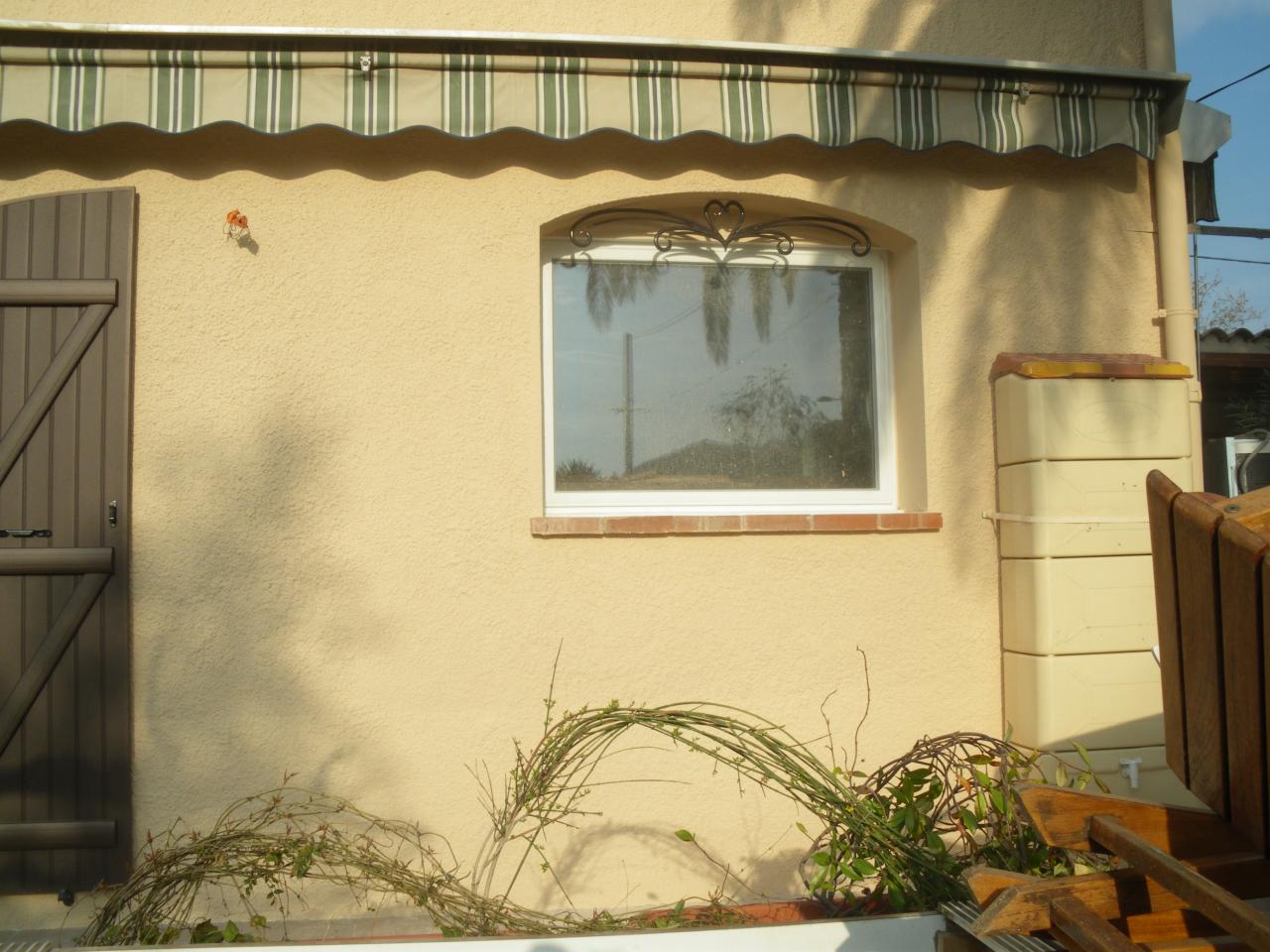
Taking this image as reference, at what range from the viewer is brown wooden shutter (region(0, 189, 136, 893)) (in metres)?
3.57

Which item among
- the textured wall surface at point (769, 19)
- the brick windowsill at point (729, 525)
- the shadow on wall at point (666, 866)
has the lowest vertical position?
the shadow on wall at point (666, 866)

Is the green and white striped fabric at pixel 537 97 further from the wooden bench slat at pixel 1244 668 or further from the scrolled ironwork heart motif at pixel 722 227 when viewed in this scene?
the wooden bench slat at pixel 1244 668

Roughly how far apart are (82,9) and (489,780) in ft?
10.6

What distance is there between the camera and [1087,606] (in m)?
3.81

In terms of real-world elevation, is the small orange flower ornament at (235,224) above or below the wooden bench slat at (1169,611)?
above

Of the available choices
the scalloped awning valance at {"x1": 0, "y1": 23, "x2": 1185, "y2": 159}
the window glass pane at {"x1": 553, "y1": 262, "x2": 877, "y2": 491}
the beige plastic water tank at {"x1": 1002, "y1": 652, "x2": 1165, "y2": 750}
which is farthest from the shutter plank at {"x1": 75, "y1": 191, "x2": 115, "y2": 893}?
the beige plastic water tank at {"x1": 1002, "y1": 652, "x2": 1165, "y2": 750}

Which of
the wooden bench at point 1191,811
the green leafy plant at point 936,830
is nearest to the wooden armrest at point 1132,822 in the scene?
the wooden bench at point 1191,811

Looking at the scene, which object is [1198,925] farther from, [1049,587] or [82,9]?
[82,9]

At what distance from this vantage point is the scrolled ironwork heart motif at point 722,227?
416cm

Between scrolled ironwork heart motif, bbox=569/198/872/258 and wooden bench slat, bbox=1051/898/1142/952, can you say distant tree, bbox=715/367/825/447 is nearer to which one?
scrolled ironwork heart motif, bbox=569/198/872/258

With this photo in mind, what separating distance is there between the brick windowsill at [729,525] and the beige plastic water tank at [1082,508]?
36cm

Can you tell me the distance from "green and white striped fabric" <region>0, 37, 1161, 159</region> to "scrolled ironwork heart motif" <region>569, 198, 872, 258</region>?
1.47 feet

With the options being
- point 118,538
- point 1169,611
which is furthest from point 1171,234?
point 118,538

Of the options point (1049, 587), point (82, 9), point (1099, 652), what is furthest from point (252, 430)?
point (1099, 652)
